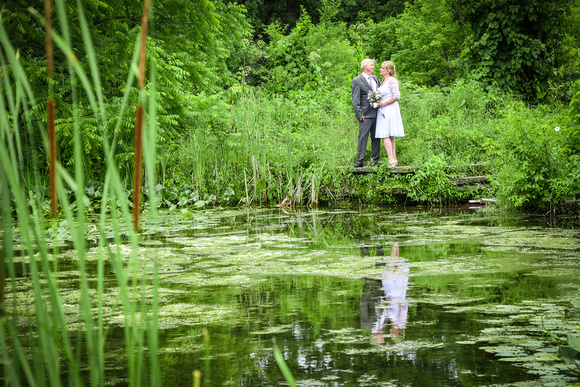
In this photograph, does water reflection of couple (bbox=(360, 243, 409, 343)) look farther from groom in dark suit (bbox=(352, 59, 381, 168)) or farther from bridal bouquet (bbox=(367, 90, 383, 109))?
bridal bouquet (bbox=(367, 90, 383, 109))

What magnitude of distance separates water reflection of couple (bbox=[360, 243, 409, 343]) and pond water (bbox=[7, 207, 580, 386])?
1 cm

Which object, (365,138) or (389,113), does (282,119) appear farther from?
(389,113)

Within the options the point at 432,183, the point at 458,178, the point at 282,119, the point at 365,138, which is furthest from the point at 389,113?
the point at 282,119

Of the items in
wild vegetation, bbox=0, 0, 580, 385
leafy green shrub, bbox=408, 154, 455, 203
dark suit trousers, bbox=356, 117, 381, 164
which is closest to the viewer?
wild vegetation, bbox=0, 0, 580, 385

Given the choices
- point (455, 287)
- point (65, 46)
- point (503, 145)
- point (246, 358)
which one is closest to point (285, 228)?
point (503, 145)

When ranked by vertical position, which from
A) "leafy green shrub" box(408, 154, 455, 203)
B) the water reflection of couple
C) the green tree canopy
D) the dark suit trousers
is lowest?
the water reflection of couple

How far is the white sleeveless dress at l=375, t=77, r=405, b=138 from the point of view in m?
9.72

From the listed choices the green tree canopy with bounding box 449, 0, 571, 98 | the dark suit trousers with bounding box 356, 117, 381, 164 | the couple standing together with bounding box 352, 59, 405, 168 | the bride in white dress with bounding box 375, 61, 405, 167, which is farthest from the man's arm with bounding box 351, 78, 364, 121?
the green tree canopy with bounding box 449, 0, 571, 98

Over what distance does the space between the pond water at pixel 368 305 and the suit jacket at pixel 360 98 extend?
3605mm

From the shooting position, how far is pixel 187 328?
3.12 meters

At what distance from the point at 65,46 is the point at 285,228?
6.09m

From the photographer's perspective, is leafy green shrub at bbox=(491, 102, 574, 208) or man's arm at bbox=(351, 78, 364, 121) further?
man's arm at bbox=(351, 78, 364, 121)

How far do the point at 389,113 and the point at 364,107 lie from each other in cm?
41

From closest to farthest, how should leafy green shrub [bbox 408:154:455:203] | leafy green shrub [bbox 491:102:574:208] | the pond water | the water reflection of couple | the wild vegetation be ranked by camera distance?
the pond water < the water reflection of couple < leafy green shrub [bbox 491:102:574:208] < the wild vegetation < leafy green shrub [bbox 408:154:455:203]
